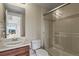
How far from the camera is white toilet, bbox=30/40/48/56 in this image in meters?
1.44

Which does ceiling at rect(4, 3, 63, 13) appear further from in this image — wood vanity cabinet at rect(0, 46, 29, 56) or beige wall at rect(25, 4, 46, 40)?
wood vanity cabinet at rect(0, 46, 29, 56)

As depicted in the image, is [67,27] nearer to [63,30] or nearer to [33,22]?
[63,30]

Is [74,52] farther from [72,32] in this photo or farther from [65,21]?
[65,21]

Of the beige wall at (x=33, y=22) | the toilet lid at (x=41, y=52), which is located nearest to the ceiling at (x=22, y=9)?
the beige wall at (x=33, y=22)

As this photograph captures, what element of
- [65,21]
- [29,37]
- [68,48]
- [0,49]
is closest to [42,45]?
[29,37]

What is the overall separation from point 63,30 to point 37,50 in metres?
0.49

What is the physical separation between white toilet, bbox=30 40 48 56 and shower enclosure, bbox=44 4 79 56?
0.32 feet

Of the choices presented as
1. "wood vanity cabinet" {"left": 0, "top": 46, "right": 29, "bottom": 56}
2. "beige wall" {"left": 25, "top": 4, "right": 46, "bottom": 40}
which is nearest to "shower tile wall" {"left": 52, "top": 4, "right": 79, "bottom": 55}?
"beige wall" {"left": 25, "top": 4, "right": 46, "bottom": 40}

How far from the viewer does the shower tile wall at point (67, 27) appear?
141cm

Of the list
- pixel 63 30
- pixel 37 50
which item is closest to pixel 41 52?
pixel 37 50

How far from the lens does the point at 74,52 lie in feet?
4.59

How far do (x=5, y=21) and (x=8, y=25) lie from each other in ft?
0.23

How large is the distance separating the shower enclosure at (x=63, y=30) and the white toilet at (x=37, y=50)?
0.32ft

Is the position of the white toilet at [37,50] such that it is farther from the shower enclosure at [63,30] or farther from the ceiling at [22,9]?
the ceiling at [22,9]
